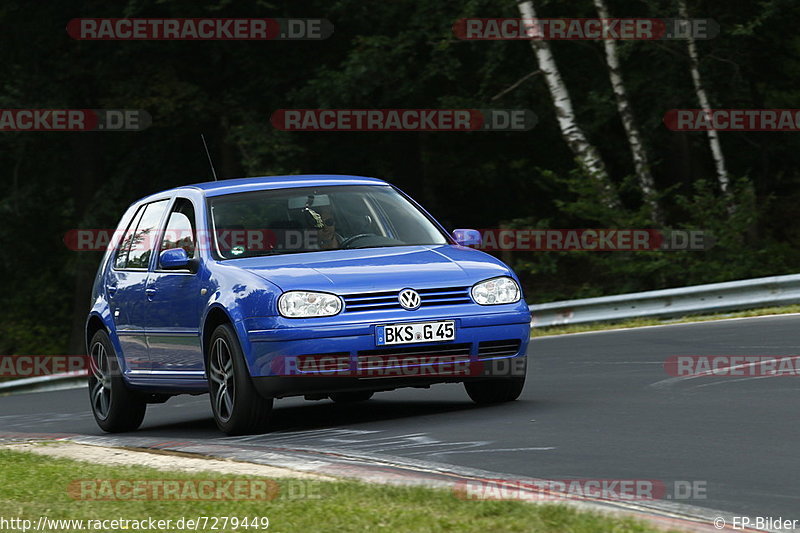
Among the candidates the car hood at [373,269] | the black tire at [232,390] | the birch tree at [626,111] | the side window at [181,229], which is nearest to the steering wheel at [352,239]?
the car hood at [373,269]

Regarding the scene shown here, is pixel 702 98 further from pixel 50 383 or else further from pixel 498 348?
pixel 498 348

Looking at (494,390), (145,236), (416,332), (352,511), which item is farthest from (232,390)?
(352,511)

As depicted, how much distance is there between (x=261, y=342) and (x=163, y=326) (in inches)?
65.8

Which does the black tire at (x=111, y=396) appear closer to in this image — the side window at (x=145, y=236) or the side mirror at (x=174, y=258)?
the side window at (x=145, y=236)

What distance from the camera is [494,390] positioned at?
36.5ft

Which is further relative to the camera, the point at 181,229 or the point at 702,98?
the point at 702,98

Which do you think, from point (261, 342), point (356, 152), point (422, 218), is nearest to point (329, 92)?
point (356, 152)

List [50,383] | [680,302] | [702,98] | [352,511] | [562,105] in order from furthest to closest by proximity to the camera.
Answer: [702,98] → [562,105] → [50,383] → [680,302] → [352,511]

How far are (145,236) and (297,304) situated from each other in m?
2.70

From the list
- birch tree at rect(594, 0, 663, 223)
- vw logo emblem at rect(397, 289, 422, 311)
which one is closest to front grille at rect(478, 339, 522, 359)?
vw logo emblem at rect(397, 289, 422, 311)

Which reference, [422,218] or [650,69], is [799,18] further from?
[422,218]

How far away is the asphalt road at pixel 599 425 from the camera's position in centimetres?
769

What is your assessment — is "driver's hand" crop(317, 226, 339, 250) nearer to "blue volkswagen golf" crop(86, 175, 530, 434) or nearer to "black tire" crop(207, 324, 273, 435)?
"blue volkswagen golf" crop(86, 175, 530, 434)

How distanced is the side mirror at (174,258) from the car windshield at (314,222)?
25 cm
